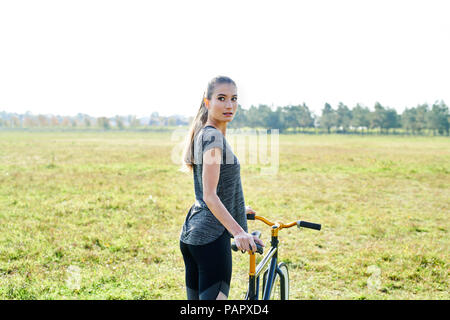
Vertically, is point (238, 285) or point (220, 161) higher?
point (220, 161)

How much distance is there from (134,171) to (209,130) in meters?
15.9

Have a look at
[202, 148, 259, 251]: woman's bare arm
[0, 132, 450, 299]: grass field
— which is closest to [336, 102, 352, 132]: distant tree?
[0, 132, 450, 299]: grass field

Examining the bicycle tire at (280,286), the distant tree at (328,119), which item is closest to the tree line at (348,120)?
the distant tree at (328,119)

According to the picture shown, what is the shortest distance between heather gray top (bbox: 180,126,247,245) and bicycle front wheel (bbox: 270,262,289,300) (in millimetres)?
1138

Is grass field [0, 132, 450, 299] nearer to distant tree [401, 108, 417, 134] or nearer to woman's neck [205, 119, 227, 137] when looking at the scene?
Result: woman's neck [205, 119, 227, 137]

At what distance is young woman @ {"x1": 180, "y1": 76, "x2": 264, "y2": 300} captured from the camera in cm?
206

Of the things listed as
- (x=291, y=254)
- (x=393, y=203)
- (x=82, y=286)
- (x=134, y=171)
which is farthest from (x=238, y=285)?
(x=134, y=171)

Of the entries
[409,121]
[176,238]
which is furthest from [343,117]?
[176,238]

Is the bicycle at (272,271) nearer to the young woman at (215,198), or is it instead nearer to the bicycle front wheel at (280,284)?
the bicycle front wheel at (280,284)

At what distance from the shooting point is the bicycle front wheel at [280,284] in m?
3.18

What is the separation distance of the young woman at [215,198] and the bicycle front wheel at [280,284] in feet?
3.37
